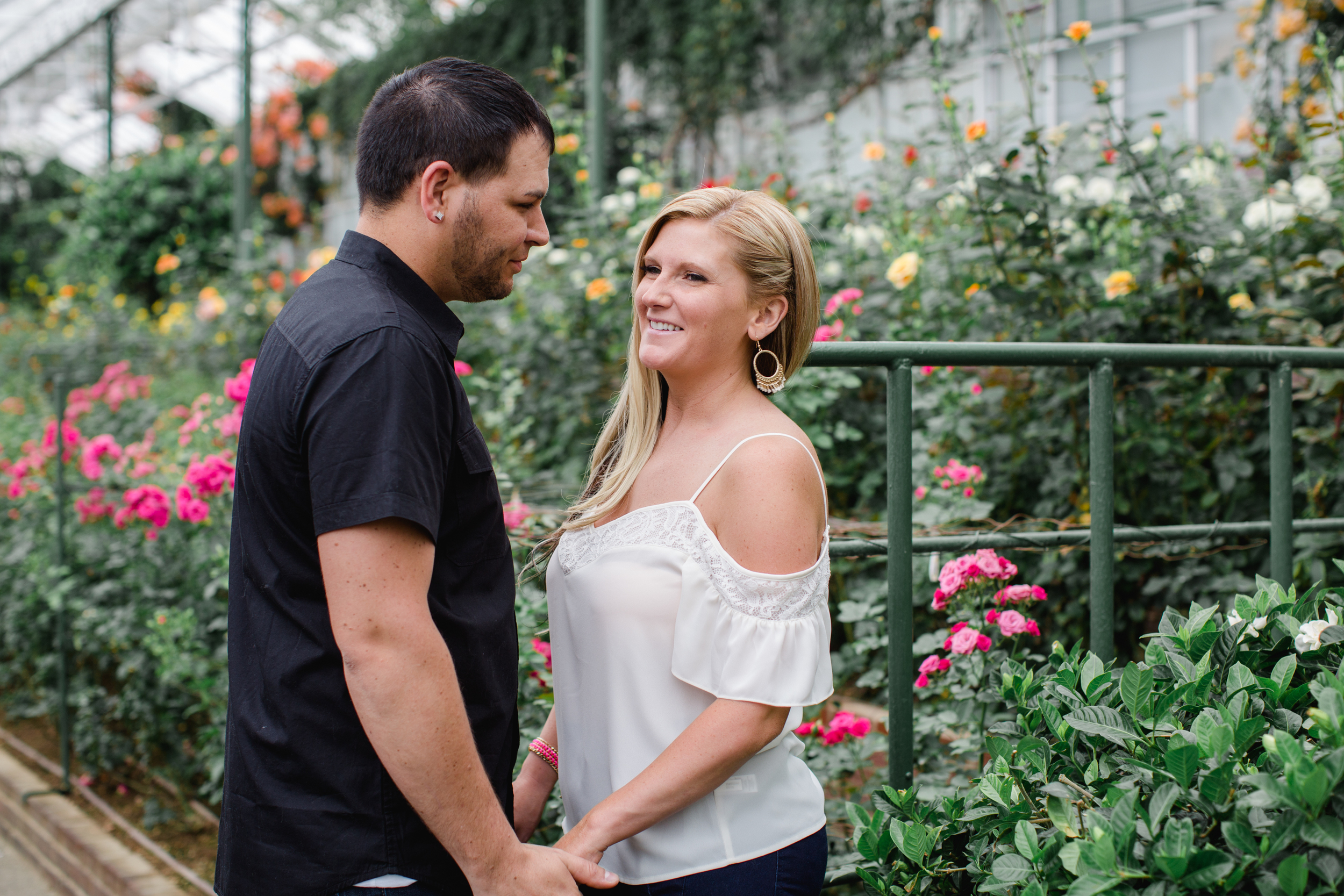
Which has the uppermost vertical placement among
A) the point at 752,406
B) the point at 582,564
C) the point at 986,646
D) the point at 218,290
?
the point at 218,290

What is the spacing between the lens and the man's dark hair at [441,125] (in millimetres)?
1289

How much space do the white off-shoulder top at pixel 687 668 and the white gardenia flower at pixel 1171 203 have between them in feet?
8.02

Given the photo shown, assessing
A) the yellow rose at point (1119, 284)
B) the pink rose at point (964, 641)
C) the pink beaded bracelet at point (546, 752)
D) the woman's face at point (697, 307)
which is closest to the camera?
the woman's face at point (697, 307)

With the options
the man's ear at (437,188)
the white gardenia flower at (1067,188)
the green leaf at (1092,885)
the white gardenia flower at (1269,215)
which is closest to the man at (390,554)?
the man's ear at (437,188)

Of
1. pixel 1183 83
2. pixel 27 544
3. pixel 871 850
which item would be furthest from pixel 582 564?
pixel 1183 83

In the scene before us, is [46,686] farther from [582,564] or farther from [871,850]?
[871,850]

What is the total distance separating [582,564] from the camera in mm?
1540

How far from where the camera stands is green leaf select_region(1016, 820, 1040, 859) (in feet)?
3.85

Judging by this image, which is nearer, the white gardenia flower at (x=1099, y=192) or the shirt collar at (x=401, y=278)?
the shirt collar at (x=401, y=278)

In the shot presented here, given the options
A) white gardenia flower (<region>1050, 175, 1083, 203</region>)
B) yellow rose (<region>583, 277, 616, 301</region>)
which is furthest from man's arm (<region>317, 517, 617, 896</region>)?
white gardenia flower (<region>1050, 175, 1083, 203</region>)

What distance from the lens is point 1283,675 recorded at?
1.26 meters

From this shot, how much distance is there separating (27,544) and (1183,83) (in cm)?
752

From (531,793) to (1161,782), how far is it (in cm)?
96

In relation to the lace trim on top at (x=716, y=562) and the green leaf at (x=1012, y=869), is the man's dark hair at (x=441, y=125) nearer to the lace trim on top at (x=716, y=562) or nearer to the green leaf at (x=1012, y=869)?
the lace trim on top at (x=716, y=562)
